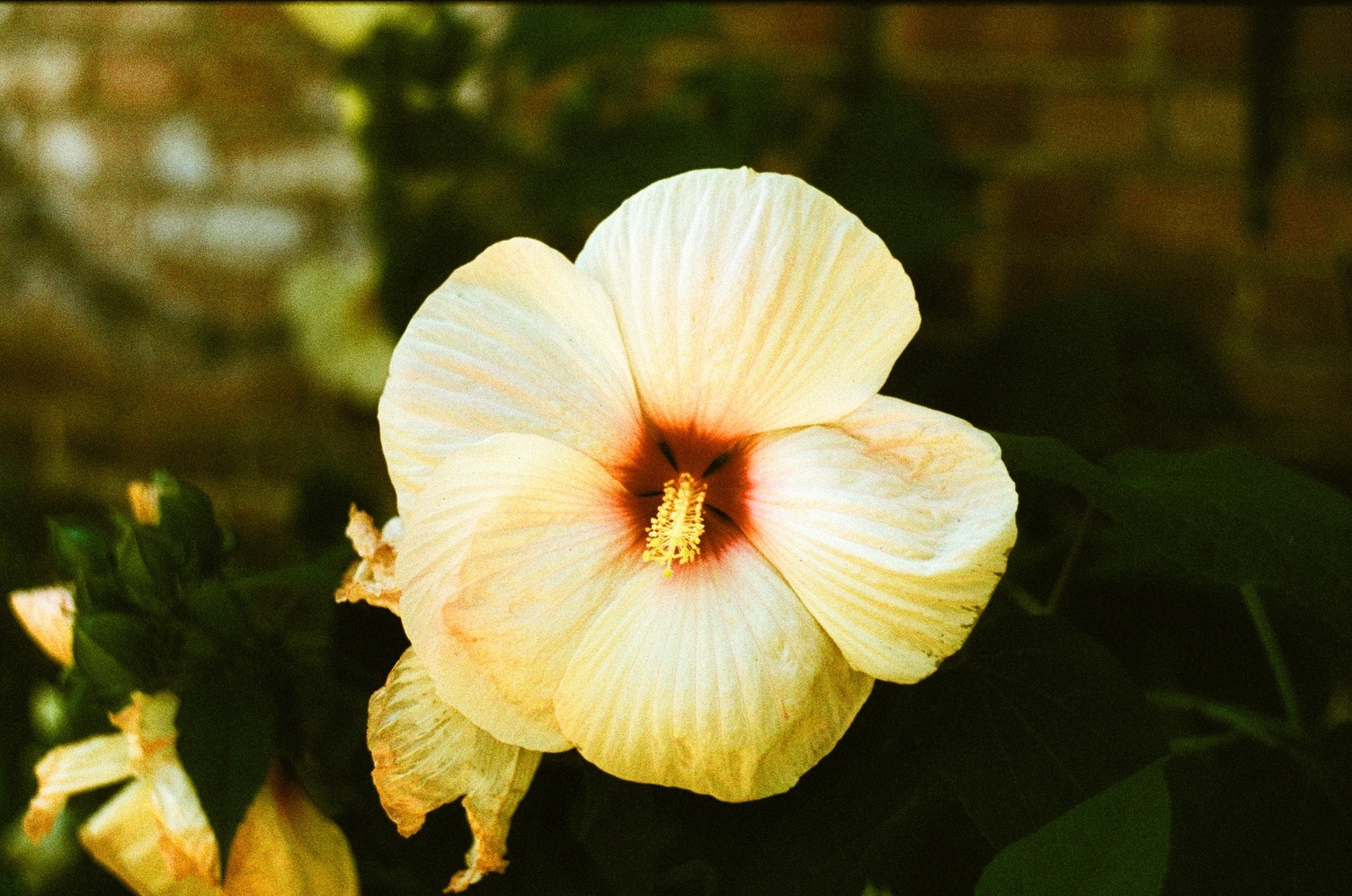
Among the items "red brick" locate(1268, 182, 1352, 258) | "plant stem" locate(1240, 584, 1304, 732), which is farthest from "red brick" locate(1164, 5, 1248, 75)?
"plant stem" locate(1240, 584, 1304, 732)

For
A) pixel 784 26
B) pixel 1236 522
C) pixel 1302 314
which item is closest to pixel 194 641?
pixel 1236 522

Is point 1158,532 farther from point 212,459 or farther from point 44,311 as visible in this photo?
point 44,311

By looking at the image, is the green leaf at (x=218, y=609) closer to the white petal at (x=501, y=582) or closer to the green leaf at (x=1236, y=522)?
the white petal at (x=501, y=582)

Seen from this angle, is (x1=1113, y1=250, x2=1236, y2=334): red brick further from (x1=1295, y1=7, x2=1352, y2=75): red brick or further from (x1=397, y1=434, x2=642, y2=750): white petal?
(x1=397, y1=434, x2=642, y2=750): white petal

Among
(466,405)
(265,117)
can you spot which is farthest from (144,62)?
(466,405)

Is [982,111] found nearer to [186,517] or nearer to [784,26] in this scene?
[784,26]

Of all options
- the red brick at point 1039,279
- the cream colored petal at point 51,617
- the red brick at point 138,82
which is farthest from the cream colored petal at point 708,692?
the red brick at point 138,82
